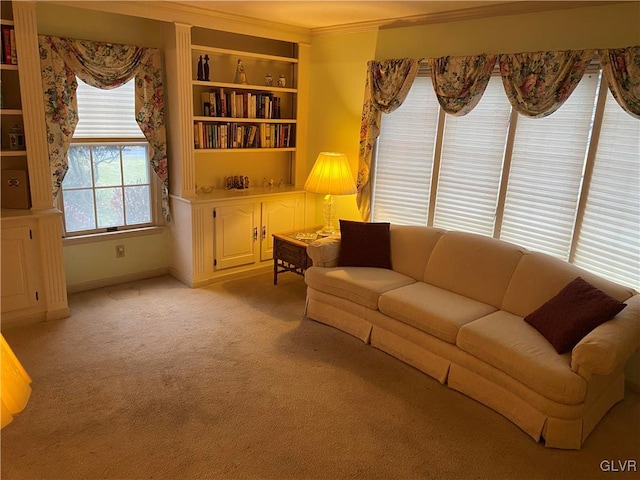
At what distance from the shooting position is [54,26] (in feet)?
11.8

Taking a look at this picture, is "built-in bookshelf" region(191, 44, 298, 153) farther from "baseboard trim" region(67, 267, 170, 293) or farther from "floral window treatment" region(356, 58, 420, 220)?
"baseboard trim" region(67, 267, 170, 293)

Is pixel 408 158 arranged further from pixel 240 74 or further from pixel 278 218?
pixel 240 74

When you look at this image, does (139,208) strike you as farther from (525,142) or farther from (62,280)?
(525,142)

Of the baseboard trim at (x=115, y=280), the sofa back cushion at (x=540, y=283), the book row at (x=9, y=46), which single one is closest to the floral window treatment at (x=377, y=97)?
the sofa back cushion at (x=540, y=283)

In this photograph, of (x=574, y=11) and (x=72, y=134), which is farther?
(x=72, y=134)

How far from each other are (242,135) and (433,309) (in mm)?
2645

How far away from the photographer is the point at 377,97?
417cm

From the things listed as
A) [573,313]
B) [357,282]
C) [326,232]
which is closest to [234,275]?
[326,232]

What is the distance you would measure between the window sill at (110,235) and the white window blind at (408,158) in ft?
7.21

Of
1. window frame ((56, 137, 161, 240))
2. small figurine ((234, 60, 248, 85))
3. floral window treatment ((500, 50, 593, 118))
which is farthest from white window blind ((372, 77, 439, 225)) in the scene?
window frame ((56, 137, 161, 240))

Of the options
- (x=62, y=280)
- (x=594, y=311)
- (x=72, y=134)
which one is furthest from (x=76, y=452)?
(x=594, y=311)

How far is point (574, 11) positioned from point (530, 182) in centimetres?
116

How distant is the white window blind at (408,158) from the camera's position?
404cm

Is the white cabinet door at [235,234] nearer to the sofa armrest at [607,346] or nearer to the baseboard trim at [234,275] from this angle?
the baseboard trim at [234,275]
